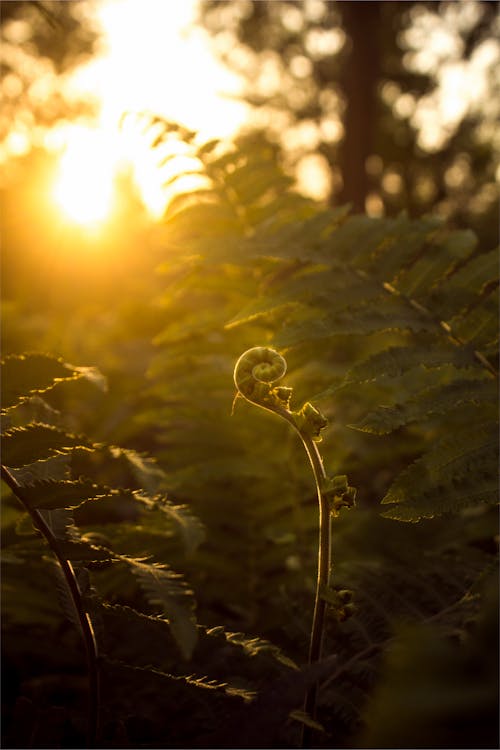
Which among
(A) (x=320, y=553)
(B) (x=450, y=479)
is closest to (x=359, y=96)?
(B) (x=450, y=479)

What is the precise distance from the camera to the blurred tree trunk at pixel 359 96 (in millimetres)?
8617

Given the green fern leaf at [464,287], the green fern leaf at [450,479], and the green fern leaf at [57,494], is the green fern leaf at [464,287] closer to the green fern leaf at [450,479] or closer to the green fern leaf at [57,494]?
the green fern leaf at [450,479]

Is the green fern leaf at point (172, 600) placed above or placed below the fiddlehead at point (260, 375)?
below

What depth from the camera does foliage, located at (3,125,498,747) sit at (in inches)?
32.5

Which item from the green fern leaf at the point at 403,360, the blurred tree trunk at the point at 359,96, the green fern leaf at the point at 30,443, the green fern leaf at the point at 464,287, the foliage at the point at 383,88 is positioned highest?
the foliage at the point at 383,88

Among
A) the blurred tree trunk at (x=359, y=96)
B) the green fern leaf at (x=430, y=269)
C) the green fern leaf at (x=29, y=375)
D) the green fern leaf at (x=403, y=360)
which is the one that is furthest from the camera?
the blurred tree trunk at (x=359, y=96)

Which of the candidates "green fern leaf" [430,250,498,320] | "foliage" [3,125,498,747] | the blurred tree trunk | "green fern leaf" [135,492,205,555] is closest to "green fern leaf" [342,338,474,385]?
"foliage" [3,125,498,747]

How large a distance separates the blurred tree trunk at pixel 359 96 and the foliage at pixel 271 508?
657 centimetres

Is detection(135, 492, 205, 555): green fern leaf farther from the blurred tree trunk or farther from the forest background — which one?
the blurred tree trunk

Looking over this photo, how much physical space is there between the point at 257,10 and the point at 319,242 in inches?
666

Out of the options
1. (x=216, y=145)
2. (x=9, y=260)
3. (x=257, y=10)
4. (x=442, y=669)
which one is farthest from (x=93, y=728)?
(x=257, y=10)

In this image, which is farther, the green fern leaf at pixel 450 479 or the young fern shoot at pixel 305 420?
the green fern leaf at pixel 450 479

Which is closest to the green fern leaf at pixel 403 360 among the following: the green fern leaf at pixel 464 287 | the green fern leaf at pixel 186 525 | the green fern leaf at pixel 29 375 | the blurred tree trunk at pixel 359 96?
the green fern leaf at pixel 464 287

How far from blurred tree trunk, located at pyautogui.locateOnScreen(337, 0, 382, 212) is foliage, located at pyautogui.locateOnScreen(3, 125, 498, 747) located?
6.57 meters
